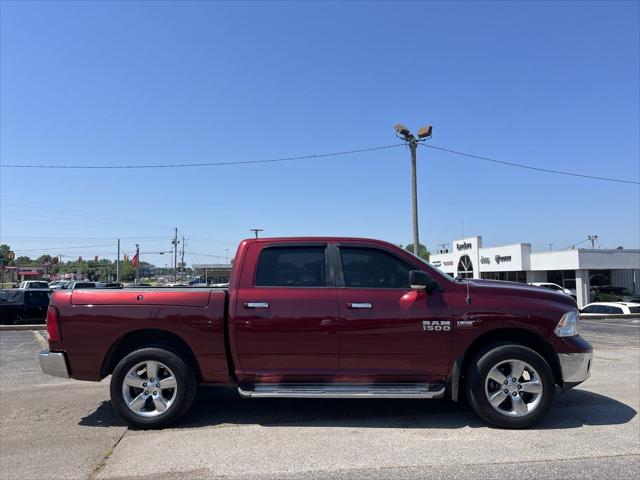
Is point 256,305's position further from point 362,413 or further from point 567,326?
point 567,326

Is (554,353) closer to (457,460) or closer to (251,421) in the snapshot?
(457,460)

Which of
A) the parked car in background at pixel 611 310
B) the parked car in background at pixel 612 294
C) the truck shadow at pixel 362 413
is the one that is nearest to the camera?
the truck shadow at pixel 362 413

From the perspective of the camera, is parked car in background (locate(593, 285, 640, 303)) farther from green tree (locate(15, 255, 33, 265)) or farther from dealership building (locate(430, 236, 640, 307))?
green tree (locate(15, 255, 33, 265))

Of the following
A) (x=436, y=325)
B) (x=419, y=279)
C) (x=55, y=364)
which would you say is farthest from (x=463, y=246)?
(x=55, y=364)

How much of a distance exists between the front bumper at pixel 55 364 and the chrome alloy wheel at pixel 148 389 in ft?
2.32

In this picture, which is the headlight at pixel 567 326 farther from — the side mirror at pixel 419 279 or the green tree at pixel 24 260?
the green tree at pixel 24 260

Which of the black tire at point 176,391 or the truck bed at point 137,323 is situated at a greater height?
the truck bed at point 137,323

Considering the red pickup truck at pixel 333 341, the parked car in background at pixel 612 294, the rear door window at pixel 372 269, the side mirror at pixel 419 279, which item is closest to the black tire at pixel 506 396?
the red pickup truck at pixel 333 341

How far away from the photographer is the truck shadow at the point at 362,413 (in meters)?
5.15

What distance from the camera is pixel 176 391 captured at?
16.6ft

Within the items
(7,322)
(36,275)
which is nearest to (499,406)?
(7,322)

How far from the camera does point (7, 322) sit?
18.1 m

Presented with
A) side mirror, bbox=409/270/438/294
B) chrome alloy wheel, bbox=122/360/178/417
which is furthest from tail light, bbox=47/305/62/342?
side mirror, bbox=409/270/438/294

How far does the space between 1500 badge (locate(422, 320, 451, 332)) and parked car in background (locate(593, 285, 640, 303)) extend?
40.6 metres
